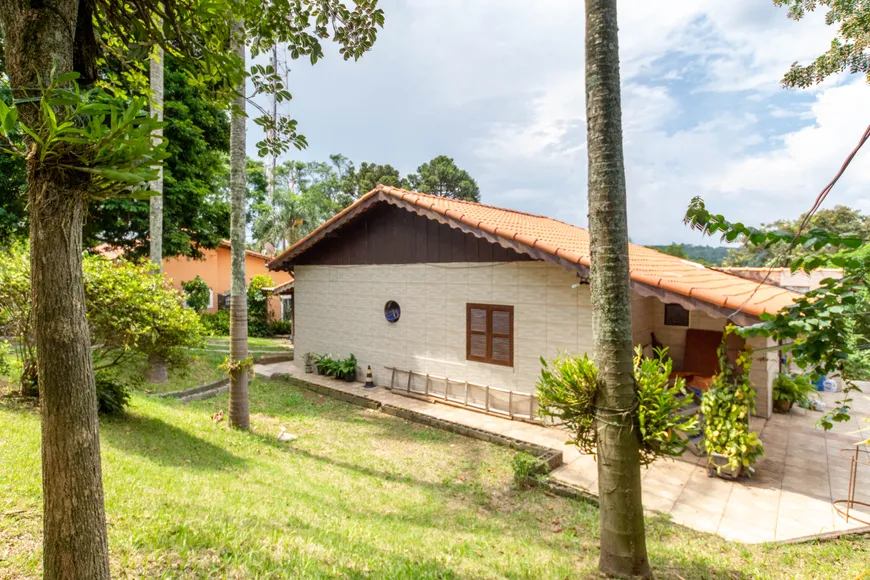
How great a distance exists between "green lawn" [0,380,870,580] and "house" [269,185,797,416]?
2.77 metres

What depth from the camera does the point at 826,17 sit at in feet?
39.2

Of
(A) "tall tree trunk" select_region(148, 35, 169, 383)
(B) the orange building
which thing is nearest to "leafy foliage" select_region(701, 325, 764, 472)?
(A) "tall tree trunk" select_region(148, 35, 169, 383)

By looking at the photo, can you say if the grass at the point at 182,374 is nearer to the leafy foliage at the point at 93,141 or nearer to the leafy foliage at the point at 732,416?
the leafy foliage at the point at 93,141

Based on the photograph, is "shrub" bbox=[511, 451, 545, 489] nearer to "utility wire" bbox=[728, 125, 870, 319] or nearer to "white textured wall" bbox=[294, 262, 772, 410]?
"white textured wall" bbox=[294, 262, 772, 410]

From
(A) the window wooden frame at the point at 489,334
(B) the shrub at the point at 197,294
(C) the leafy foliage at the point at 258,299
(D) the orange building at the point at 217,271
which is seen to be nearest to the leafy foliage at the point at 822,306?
(A) the window wooden frame at the point at 489,334

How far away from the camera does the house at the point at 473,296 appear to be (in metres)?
8.70

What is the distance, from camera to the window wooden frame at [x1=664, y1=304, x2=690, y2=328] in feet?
34.9

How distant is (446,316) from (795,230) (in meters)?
8.88

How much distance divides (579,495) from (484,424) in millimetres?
3270

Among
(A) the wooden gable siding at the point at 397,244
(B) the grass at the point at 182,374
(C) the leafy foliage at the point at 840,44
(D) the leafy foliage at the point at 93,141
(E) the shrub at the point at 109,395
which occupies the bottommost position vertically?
(B) the grass at the point at 182,374

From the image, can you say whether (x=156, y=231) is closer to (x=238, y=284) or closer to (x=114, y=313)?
(x=238, y=284)

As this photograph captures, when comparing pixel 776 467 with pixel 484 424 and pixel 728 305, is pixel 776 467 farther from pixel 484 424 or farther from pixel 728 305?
pixel 484 424

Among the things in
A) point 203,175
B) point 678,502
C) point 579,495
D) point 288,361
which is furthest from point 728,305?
point 203,175

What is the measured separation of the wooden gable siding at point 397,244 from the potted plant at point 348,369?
2.98m
